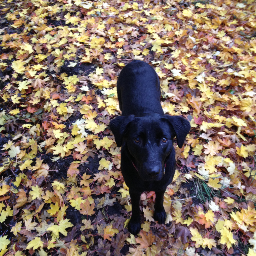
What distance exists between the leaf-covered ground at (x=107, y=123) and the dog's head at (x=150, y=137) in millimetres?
1248

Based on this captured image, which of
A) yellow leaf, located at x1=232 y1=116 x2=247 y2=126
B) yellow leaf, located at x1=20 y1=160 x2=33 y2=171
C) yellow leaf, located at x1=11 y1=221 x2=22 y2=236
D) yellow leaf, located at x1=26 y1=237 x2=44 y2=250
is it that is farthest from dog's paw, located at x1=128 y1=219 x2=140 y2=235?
yellow leaf, located at x1=232 y1=116 x2=247 y2=126

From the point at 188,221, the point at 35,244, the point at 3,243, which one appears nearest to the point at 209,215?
the point at 188,221

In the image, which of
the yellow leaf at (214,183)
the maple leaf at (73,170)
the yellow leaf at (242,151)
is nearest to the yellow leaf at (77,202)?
the maple leaf at (73,170)

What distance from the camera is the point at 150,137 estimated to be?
6.67ft

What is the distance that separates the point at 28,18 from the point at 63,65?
8.11ft

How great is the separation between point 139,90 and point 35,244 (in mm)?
2441

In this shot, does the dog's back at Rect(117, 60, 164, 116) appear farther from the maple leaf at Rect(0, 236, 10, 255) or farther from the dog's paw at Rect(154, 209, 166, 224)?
the maple leaf at Rect(0, 236, 10, 255)

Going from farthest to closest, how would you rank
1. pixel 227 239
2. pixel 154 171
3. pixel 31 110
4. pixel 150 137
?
1. pixel 31 110
2. pixel 227 239
3. pixel 150 137
4. pixel 154 171

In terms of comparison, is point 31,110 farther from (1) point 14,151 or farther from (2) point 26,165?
(2) point 26,165

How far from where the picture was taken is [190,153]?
3533mm

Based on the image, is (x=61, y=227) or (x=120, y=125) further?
(x=61, y=227)

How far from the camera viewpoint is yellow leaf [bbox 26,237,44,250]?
2.69 m

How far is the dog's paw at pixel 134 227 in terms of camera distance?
2.80 m

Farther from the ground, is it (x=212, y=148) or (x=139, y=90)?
(x=139, y=90)
